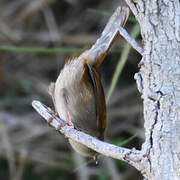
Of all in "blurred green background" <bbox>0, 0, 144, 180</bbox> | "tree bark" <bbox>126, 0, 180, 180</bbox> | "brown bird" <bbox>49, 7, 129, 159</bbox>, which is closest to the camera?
"tree bark" <bbox>126, 0, 180, 180</bbox>

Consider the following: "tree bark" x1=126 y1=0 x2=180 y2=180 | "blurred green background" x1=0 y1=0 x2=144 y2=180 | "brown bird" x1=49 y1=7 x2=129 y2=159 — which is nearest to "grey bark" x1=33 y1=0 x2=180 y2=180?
"tree bark" x1=126 y1=0 x2=180 y2=180

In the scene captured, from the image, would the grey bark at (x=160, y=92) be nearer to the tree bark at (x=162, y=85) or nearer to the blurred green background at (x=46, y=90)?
the tree bark at (x=162, y=85)

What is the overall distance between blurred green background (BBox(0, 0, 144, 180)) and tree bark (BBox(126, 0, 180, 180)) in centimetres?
222

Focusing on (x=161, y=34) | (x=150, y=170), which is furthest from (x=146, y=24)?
(x=150, y=170)

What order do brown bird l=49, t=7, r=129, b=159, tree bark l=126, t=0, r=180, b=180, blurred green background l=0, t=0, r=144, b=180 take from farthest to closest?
1. blurred green background l=0, t=0, r=144, b=180
2. brown bird l=49, t=7, r=129, b=159
3. tree bark l=126, t=0, r=180, b=180

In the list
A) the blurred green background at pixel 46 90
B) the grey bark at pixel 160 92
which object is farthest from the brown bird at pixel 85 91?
the blurred green background at pixel 46 90

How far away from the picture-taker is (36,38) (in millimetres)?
4082

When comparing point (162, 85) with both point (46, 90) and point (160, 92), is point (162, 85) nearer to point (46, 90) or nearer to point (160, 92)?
point (160, 92)

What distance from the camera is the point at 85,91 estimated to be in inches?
90.7

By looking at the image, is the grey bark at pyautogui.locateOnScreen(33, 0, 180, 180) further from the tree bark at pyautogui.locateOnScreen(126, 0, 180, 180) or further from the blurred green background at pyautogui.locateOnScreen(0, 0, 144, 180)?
the blurred green background at pyautogui.locateOnScreen(0, 0, 144, 180)

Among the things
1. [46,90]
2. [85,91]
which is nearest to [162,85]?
[85,91]

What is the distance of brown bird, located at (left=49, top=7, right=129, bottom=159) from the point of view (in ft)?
7.18

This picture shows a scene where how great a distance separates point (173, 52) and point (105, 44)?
735mm

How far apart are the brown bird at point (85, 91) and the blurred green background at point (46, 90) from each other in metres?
1.43
